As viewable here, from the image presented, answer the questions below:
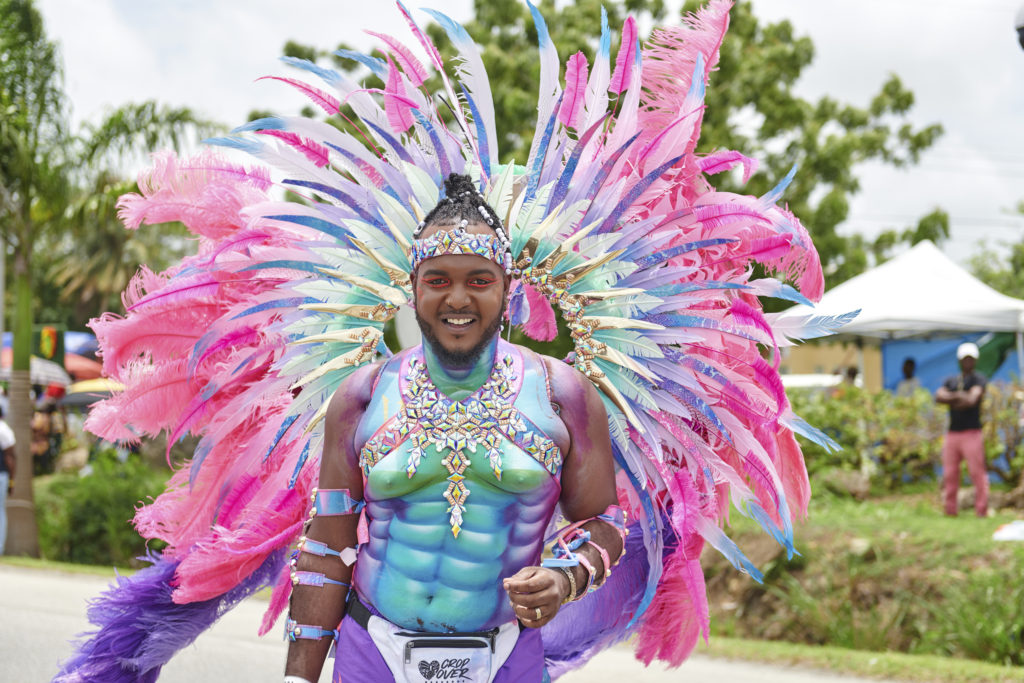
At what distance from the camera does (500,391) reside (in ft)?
8.22

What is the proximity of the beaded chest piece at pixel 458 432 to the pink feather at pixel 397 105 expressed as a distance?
81 cm

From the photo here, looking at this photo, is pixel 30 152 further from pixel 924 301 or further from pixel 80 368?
pixel 80 368

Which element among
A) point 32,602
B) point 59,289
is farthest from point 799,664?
point 59,289

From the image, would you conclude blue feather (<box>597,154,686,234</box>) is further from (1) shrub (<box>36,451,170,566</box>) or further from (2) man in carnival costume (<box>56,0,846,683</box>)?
(1) shrub (<box>36,451,170,566</box>)

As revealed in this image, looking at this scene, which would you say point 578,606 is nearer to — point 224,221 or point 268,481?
point 268,481

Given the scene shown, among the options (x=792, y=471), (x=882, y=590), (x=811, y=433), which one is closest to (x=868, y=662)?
(x=882, y=590)

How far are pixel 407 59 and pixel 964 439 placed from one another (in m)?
8.05

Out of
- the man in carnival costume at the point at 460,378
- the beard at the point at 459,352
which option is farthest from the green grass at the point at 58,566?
the beard at the point at 459,352

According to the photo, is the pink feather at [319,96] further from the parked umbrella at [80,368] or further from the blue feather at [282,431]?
the parked umbrella at [80,368]

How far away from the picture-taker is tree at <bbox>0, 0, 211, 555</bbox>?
36.5 feet

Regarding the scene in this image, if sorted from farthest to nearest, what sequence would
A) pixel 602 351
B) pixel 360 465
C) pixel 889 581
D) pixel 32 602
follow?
1. pixel 32 602
2. pixel 889 581
3. pixel 602 351
4. pixel 360 465

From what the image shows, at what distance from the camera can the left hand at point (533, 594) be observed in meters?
2.16

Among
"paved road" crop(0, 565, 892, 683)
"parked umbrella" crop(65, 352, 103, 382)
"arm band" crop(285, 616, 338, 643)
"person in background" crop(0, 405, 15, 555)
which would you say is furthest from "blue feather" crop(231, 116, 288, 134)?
"parked umbrella" crop(65, 352, 103, 382)

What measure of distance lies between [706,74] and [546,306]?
0.85m
